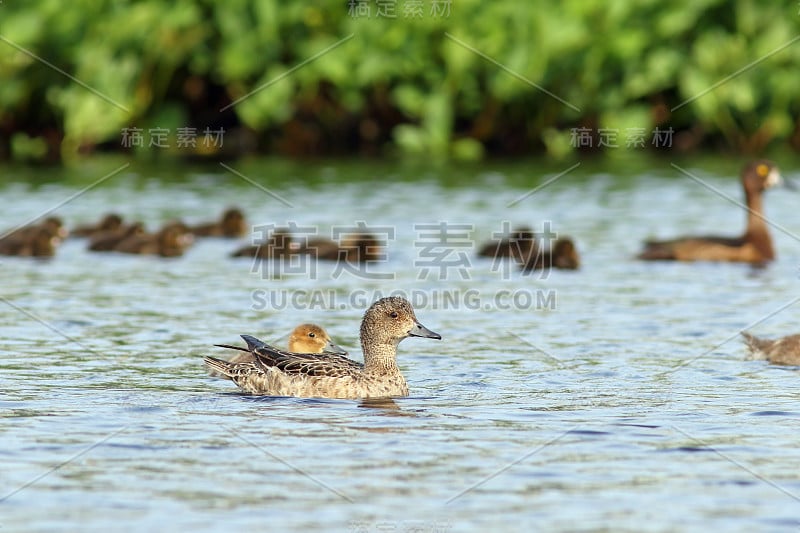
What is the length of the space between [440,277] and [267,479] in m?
8.28

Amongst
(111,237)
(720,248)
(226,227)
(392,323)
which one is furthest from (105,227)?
(392,323)

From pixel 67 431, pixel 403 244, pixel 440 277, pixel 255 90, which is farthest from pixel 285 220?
pixel 67 431

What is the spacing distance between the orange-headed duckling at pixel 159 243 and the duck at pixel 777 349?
7615mm

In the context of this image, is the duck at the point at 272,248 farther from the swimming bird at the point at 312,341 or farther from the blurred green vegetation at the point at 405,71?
the blurred green vegetation at the point at 405,71

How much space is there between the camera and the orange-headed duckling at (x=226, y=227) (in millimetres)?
18734

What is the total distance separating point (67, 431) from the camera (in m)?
8.92

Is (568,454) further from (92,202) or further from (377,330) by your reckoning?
(92,202)

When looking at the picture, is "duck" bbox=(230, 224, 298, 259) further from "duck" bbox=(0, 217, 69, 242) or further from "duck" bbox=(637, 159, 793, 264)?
"duck" bbox=(637, 159, 793, 264)

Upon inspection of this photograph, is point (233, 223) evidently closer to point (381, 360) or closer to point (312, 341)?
point (312, 341)

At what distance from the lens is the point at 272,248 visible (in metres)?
→ 17.3

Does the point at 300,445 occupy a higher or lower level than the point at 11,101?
lower

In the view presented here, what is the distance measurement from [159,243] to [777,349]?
314 inches

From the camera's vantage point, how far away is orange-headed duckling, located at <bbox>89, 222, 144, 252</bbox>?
57.2 feet

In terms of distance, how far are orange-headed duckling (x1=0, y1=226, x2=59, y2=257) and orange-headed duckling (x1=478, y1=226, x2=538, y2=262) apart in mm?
4691
